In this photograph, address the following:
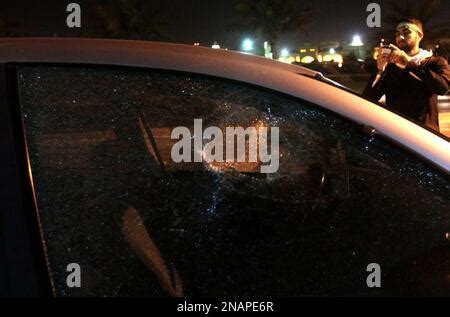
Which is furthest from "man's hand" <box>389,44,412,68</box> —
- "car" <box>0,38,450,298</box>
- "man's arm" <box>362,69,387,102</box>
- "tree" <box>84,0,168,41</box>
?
"tree" <box>84,0,168,41</box>

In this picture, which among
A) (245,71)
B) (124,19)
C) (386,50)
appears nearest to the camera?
(245,71)

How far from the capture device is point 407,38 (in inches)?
172

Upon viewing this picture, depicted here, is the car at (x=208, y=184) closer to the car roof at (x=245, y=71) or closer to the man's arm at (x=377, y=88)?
the car roof at (x=245, y=71)

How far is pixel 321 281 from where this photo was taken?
155 centimetres

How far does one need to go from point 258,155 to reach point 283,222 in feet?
0.73

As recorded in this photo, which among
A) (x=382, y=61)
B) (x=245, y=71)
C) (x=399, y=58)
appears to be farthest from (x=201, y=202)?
(x=382, y=61)

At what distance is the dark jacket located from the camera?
414 cm

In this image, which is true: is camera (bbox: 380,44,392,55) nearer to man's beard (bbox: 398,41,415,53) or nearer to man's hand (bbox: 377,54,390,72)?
man's hand (bbox: 377,54,390,72)

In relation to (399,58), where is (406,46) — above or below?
above

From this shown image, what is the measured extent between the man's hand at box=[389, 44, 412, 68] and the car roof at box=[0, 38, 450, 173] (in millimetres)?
2729

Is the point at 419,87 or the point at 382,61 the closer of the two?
the point at 419,87

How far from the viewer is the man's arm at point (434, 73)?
13.5 feet

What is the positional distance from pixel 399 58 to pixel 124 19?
36.2 metres

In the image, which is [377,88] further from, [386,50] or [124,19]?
[124,19]
